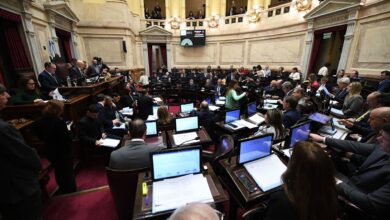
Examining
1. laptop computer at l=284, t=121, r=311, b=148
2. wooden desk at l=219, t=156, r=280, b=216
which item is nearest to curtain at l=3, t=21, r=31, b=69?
wooden desk at l=219, t=156, r=280, b=216

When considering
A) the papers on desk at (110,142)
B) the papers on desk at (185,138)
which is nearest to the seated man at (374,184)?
the papers on desk at (185,138)

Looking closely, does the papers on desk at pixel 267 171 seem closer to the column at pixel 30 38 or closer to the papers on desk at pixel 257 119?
the papers on desk at pixel 257 119

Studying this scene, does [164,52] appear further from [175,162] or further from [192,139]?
[175,162]

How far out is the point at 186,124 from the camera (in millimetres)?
3291

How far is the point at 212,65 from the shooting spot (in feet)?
49.5

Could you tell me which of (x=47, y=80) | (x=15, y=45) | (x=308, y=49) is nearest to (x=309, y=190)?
(x=47, y=80)

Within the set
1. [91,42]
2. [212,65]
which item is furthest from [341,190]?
[212,65]

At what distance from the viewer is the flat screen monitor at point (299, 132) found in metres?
2.35

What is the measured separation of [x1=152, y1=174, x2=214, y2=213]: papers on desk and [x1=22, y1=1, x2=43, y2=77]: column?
647cm

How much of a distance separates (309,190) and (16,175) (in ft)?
7.88

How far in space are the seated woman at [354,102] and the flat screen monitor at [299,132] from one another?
2062 mm

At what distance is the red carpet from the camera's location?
8.00ft

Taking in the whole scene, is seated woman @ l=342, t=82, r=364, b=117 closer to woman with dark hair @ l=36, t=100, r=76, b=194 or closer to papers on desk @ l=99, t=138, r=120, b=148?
papers on desk @ l=99, t=138, r=120, b=148

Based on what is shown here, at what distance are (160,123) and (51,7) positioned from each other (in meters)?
6.73
